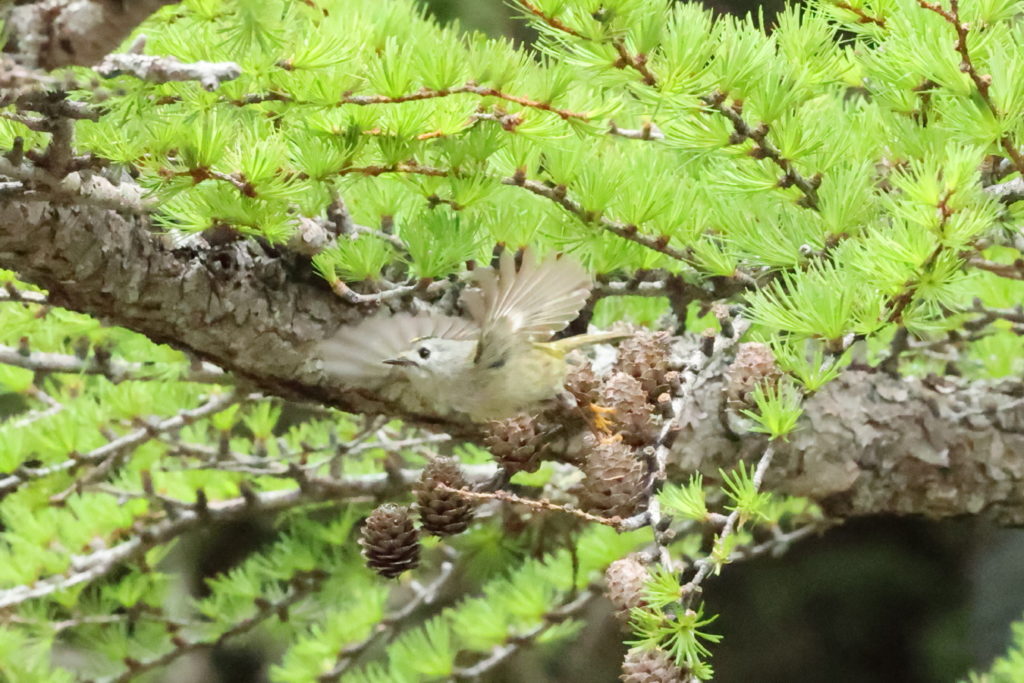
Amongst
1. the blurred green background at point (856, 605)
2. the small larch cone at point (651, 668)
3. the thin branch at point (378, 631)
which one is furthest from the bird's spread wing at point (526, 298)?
the blurred green background at point (856, 605)

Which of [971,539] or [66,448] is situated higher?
[66,448]

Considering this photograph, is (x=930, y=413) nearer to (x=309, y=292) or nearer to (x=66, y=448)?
(x=309, y=292)

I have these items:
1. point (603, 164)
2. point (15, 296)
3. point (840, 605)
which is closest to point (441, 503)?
point (603, 164)

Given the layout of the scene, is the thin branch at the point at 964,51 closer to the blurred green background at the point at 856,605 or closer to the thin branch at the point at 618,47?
the thin branch at the point at 618,47

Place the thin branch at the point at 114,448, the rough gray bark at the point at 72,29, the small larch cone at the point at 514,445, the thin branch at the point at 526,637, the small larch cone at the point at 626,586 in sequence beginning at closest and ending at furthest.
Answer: the rough gray bark at the point at 72,29
the small larch cone at the point at 626,586
the small larch cone at the point at 514,445
the thin branch at the point at 114,448
the thin branch at the point at 526,637

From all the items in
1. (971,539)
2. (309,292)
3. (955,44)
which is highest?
(955,44)

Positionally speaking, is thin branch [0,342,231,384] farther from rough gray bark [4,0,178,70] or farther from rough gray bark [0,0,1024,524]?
rough gray bark [4,0,178,70]

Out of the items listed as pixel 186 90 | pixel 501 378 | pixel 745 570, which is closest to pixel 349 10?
pixel 186 90
